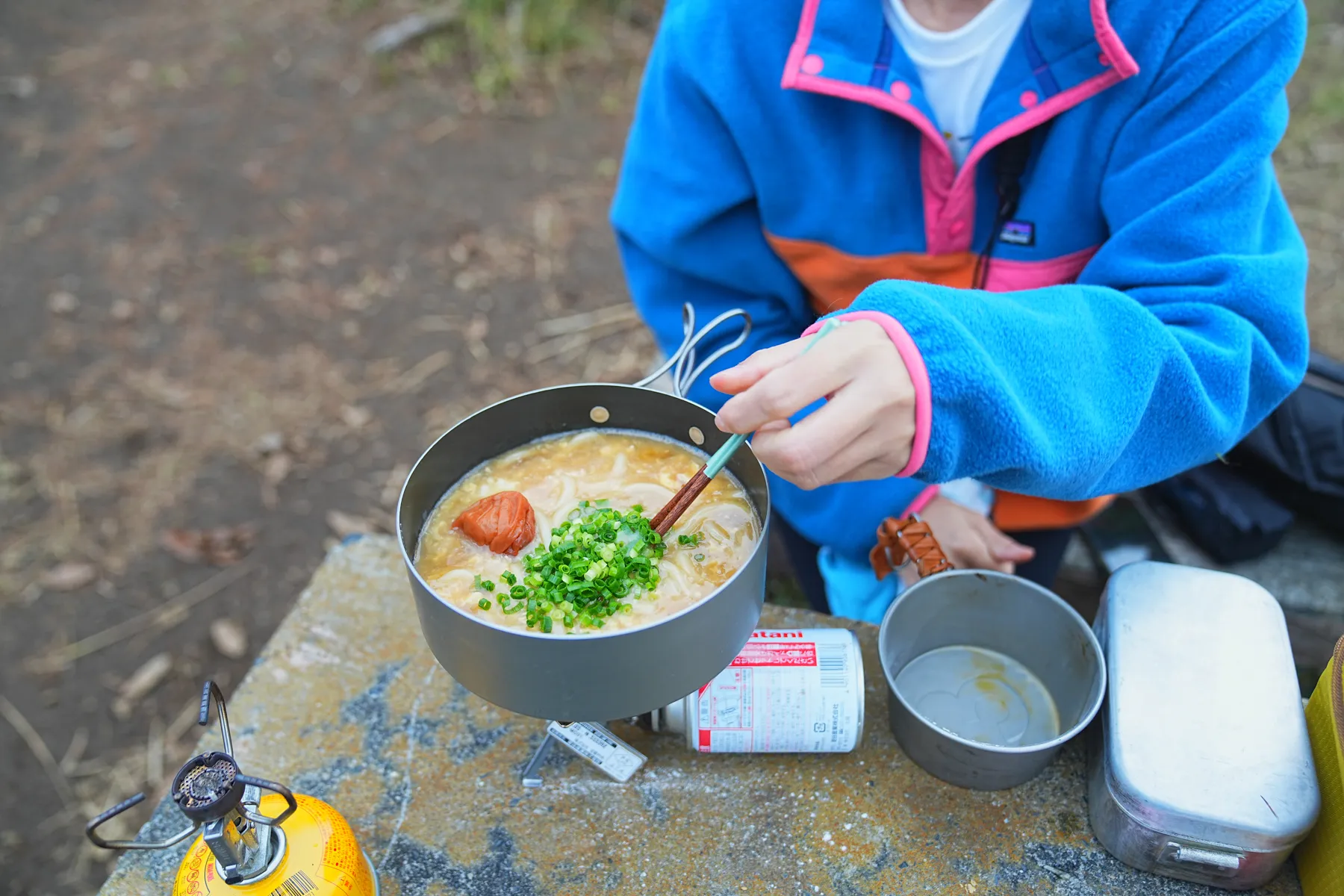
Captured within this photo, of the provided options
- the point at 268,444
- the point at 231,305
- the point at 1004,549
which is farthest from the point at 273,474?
the point at 1004,549

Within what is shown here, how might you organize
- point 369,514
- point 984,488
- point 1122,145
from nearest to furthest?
point 1122,145, point 984,488, point 369,514

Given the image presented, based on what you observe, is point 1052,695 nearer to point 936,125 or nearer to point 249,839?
point 936,125

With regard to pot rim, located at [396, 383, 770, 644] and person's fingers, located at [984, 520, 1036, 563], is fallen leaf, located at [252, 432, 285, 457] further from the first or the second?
person's fingers, located at [984, 520, 1036, 563]

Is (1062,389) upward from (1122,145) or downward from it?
downward

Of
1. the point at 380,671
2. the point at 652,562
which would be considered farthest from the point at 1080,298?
the point at 380,671

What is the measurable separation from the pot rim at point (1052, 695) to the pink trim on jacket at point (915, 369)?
384 millimetres

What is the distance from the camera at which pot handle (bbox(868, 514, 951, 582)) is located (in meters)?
1.57

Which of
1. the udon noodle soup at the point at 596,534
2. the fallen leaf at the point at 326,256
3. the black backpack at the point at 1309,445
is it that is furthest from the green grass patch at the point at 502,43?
the udon noodle soup at the point at 596,534

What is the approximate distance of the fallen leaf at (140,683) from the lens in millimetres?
2725

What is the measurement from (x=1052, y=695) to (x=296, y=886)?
3.76 feet

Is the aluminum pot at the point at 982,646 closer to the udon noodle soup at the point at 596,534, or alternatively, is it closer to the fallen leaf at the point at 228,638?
the udon noodle soup at the point at 596,534

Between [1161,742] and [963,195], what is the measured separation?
0.90 m

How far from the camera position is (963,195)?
1.67m

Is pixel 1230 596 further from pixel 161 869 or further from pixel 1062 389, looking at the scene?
pixel 161 869
